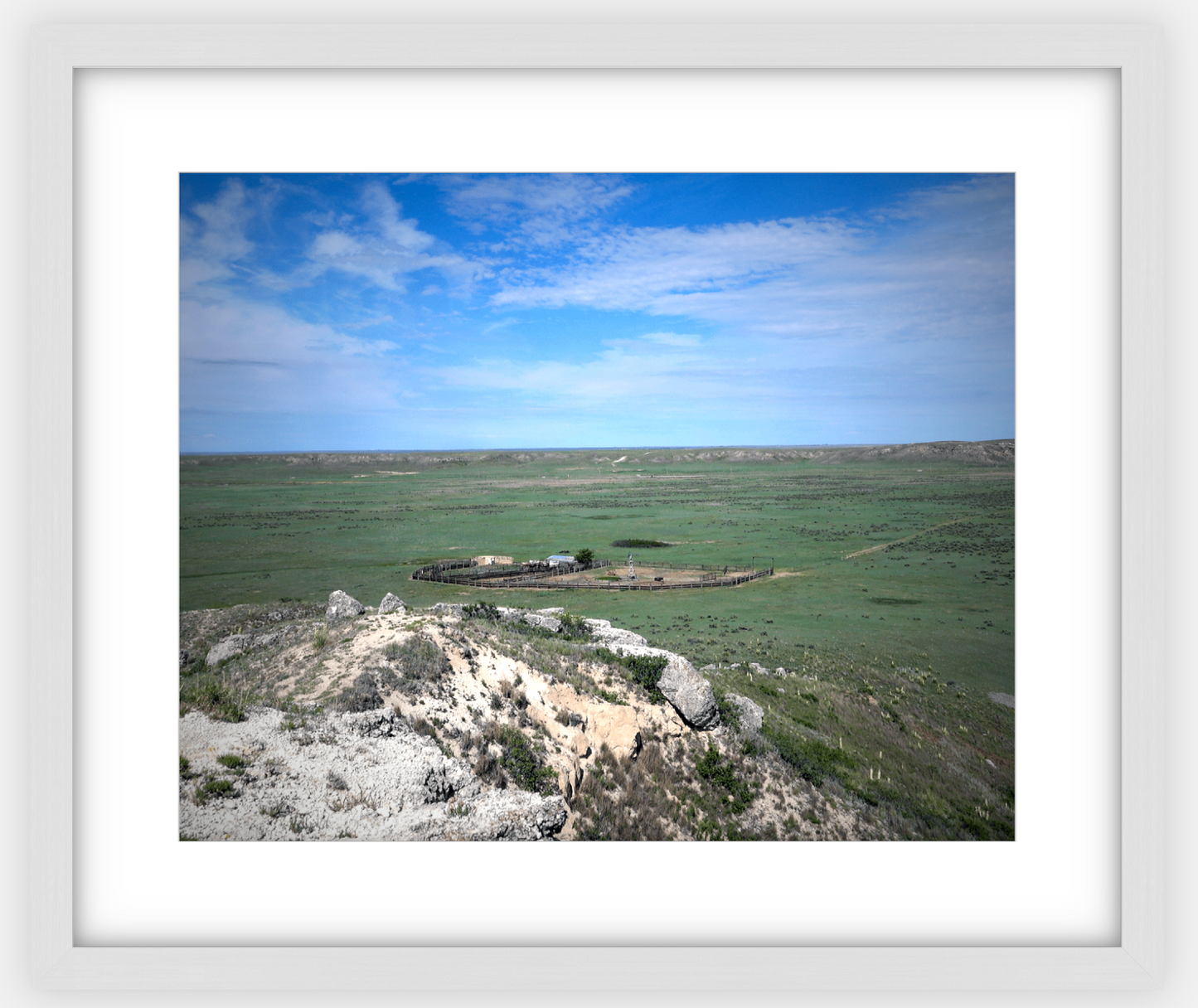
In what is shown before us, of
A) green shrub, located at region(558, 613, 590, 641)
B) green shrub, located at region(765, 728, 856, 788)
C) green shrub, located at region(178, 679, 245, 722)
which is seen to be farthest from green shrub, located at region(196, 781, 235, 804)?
green shrub, located at region(765, 728, 856, 788)

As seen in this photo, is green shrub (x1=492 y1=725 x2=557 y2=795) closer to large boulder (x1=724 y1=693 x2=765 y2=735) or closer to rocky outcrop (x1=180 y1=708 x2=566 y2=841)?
rocky outcrop (x1=180 y1=708 x2=566 y2=841)

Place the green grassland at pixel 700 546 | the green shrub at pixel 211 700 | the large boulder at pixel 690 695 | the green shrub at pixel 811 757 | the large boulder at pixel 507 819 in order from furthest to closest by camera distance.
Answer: the green grassland at pixel 700 546
the large boulder at pixel 690 695
the green shrub at pixel 811 757
the green shrub at pixel 211 700
the large boulder at pixel 507 819

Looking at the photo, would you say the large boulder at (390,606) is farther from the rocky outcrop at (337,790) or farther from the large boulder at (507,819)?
the large boulder at (507,819)

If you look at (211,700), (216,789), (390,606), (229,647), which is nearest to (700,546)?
(390,606)

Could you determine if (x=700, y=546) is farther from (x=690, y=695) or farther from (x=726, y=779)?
(x=726, y=779)

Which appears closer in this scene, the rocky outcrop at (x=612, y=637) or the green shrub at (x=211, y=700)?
the green shrub at (x=211, y=700)

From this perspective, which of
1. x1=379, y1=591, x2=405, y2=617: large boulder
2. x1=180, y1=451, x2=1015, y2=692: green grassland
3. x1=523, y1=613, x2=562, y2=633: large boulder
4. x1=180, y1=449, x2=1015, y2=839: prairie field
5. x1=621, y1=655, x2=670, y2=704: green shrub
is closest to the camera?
x1=180, y1=449, x2=1015, y2=839: prairie field

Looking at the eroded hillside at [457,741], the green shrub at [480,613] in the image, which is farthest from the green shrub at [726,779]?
the green shrub at [480,613]
